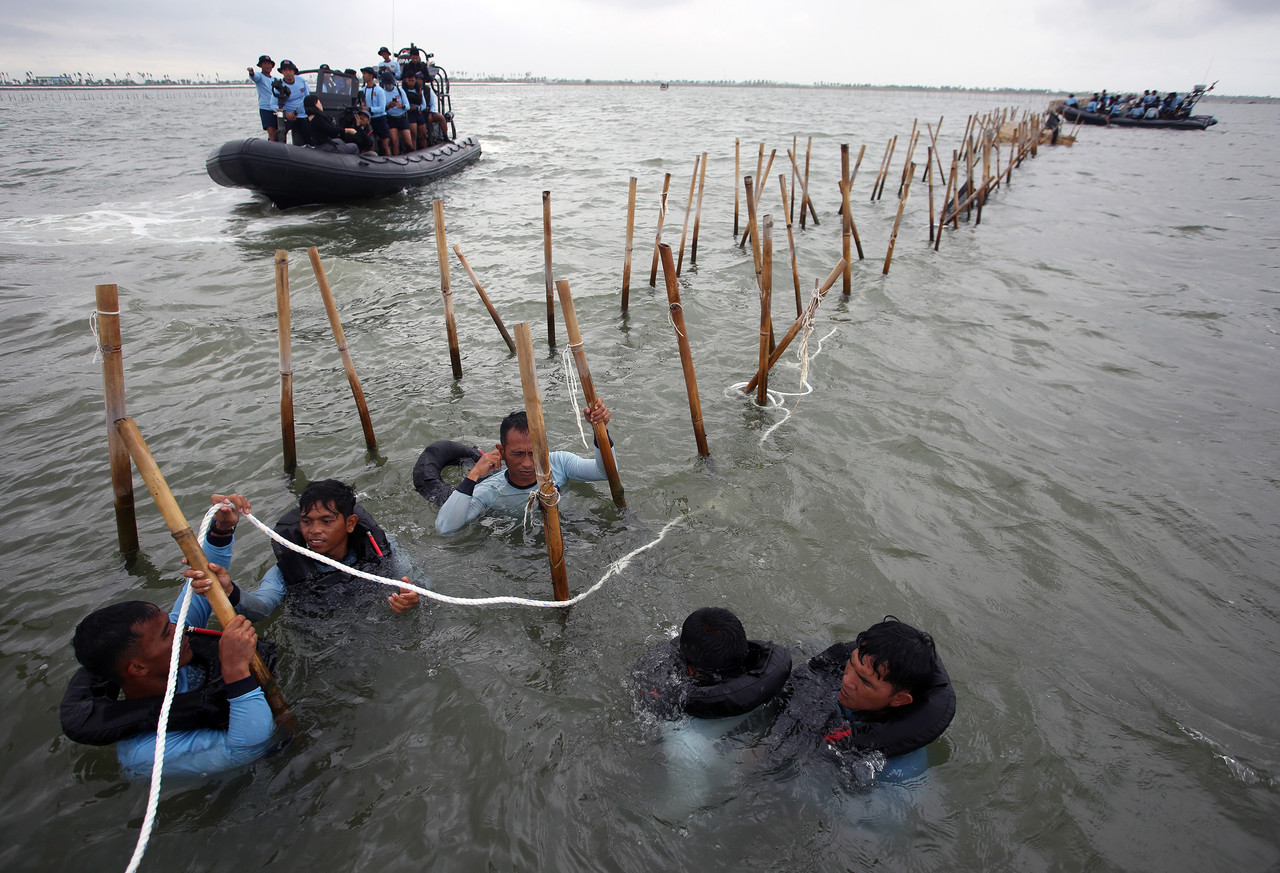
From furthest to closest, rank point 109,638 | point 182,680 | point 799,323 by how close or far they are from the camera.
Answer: point 799,323, point 182,680, point 109,638

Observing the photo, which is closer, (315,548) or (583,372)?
(315,548)

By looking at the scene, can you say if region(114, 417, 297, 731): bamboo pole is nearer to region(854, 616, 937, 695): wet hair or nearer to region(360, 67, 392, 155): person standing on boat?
region(854, 616, 937, 695): wet hair

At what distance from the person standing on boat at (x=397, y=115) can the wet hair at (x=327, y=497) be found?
1643cm

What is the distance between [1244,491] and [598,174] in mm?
20017

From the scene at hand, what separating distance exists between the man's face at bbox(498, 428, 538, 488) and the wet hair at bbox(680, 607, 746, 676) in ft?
5.54

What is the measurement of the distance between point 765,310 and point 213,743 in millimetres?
5076

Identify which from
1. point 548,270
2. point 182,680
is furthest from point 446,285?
point 182,680

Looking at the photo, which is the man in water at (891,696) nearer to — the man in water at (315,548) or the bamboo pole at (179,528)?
the man in water at (315,548)

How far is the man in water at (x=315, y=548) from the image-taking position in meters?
3.57

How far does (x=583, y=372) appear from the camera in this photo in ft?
13.8

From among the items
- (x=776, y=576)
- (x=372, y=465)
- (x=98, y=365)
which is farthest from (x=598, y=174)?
(x=776, y=576)

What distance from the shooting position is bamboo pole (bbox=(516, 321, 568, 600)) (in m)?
3.07

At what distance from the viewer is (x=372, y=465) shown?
228 inches

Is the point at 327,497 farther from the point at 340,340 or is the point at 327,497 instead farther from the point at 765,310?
the point at 765,310
